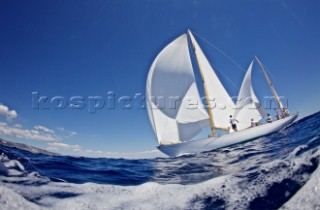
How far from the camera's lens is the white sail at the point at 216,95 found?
25297 mm

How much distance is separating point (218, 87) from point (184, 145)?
9.24m

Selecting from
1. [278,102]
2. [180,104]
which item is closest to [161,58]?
[180,104]

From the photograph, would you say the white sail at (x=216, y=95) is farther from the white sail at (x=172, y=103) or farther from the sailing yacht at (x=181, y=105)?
the white sail at (x=172, y=103)

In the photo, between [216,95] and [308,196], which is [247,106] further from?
[308,196]

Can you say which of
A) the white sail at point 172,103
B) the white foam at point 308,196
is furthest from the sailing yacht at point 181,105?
the white foam at point 308,196

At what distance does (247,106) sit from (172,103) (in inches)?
429

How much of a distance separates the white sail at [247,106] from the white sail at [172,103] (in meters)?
5.20

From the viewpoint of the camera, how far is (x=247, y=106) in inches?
1077

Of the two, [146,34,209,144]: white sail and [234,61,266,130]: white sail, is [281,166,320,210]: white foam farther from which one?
[234,61,266,130]: white sail

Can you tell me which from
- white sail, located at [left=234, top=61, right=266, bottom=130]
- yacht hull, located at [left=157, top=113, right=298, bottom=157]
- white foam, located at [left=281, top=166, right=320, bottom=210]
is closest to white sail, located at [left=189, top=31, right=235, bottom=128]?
white sail, located at [left=234, top=61, right=266, bottom=130]

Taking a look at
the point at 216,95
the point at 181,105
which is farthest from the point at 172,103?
the point at 216,95

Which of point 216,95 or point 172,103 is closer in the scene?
point 172,103

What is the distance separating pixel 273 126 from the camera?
23266 millimetres

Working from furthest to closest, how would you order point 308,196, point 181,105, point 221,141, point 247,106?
point 247,106, point 181,105, point 221,141, point 308,196
